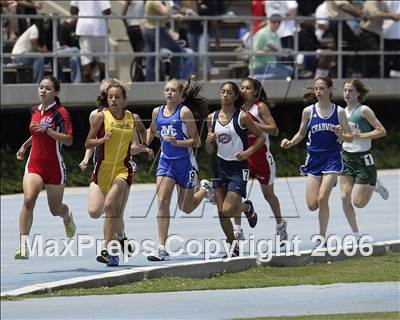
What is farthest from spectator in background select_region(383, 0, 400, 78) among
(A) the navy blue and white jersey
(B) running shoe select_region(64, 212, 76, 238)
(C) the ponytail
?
(C) the ponytail

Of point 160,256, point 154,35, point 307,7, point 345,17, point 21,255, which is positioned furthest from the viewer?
point 307,7

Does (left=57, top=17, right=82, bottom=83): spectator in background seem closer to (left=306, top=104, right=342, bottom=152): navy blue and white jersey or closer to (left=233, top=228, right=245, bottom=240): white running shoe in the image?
(left=233, top=228, right=245, bottom=240): white running shoe

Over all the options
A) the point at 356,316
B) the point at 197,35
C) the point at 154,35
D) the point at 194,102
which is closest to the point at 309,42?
the point at 197,35

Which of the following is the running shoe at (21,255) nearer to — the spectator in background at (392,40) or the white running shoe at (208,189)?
the white running shoe at (208,189)

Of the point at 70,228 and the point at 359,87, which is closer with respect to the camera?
the point at 70,228

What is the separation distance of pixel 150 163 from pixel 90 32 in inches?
93.6

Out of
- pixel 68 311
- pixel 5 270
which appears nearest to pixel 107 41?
pixel 5 270

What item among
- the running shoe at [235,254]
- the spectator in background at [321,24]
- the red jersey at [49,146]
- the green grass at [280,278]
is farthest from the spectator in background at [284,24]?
the red jersey at [49,146]

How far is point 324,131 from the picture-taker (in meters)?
15.0

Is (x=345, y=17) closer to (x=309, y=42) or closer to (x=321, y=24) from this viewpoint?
(x=321, y=24)

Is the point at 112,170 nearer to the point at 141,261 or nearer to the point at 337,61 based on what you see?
the point at 141,261

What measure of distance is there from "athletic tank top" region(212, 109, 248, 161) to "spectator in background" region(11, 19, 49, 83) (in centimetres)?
791

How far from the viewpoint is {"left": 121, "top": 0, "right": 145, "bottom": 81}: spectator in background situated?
23.3m

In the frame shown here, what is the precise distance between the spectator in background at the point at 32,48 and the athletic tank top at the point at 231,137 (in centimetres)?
791
